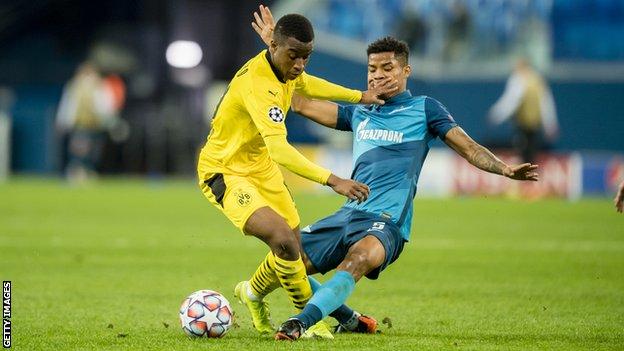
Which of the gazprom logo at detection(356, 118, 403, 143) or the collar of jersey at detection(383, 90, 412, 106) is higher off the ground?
the collar of jersey at detection(383, 90, 412, 106)

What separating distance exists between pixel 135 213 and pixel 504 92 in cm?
1155

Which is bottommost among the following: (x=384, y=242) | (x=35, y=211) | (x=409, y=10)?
(x=35, y=211)

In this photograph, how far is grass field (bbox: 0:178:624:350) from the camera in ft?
25.2

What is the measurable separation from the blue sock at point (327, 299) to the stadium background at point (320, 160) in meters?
0.79

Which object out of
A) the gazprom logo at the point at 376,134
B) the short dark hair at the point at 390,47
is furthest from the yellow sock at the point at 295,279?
the short dark hair at the point at 390,47

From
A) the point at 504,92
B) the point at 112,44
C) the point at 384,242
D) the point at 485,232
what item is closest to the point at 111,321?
the point at 384,242

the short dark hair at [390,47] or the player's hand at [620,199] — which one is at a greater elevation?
the short dark hair at [390,47]

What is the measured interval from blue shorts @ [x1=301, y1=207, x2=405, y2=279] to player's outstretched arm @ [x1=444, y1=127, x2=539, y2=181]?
0.64 metres

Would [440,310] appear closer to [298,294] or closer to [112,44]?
[298,294]

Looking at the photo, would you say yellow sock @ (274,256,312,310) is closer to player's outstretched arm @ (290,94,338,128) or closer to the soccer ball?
the soccer ball

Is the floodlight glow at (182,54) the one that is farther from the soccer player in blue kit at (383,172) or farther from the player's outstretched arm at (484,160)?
the player's outstretched arm at (484,160)

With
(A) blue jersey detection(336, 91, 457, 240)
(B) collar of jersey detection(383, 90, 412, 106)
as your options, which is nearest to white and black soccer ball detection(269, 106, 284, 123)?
(A) blue jersey detection(336, 91, 457, 240)

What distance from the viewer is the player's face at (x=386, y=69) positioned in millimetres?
8086

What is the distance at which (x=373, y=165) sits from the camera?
8062mm
